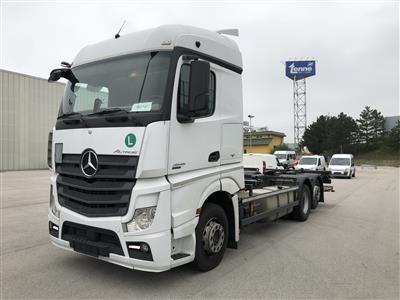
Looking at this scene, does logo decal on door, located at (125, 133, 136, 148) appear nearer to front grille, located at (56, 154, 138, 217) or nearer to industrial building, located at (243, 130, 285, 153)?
front grille, located at (56, 154, 138, 217)

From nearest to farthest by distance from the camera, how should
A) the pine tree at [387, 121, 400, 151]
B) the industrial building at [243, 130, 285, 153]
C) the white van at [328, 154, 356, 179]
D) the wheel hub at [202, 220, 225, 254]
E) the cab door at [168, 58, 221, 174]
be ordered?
1. the cab door at [168, 58, 221, 174]
2. the wheel hub at [202, 220, 225, 254]
3. the white van at [328, 154, 356, 179]
4. the industrial building at [243, 130, 285, 153]
5. the pine tree at [387, 121, 400, 151]

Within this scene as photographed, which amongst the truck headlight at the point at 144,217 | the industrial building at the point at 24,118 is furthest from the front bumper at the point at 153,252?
the industrial building at the point at 24,118

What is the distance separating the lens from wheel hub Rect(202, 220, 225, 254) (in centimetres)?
491

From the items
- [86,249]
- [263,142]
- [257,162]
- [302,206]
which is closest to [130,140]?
[86,249]

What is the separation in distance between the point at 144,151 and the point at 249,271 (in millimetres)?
2364

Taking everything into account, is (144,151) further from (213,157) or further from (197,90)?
(213,157)

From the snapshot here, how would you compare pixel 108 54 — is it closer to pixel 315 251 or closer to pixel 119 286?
pixel 119 286

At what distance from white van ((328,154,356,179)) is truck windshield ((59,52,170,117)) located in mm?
25476

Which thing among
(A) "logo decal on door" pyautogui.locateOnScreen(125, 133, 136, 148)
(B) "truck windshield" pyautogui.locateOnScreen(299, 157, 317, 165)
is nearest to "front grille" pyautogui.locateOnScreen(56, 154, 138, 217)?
(A) "logo decal on door" pyautogui.locateOnScreen(125, 133, 136, 148)

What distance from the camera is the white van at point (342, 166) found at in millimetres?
27266

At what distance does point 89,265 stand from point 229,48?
3808mm

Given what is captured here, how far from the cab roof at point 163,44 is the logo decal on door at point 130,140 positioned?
1133 millimetres

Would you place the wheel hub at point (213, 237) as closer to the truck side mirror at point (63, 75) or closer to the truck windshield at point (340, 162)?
the truck side mirror at point (63, 75)

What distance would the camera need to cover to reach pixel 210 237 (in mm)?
4938
